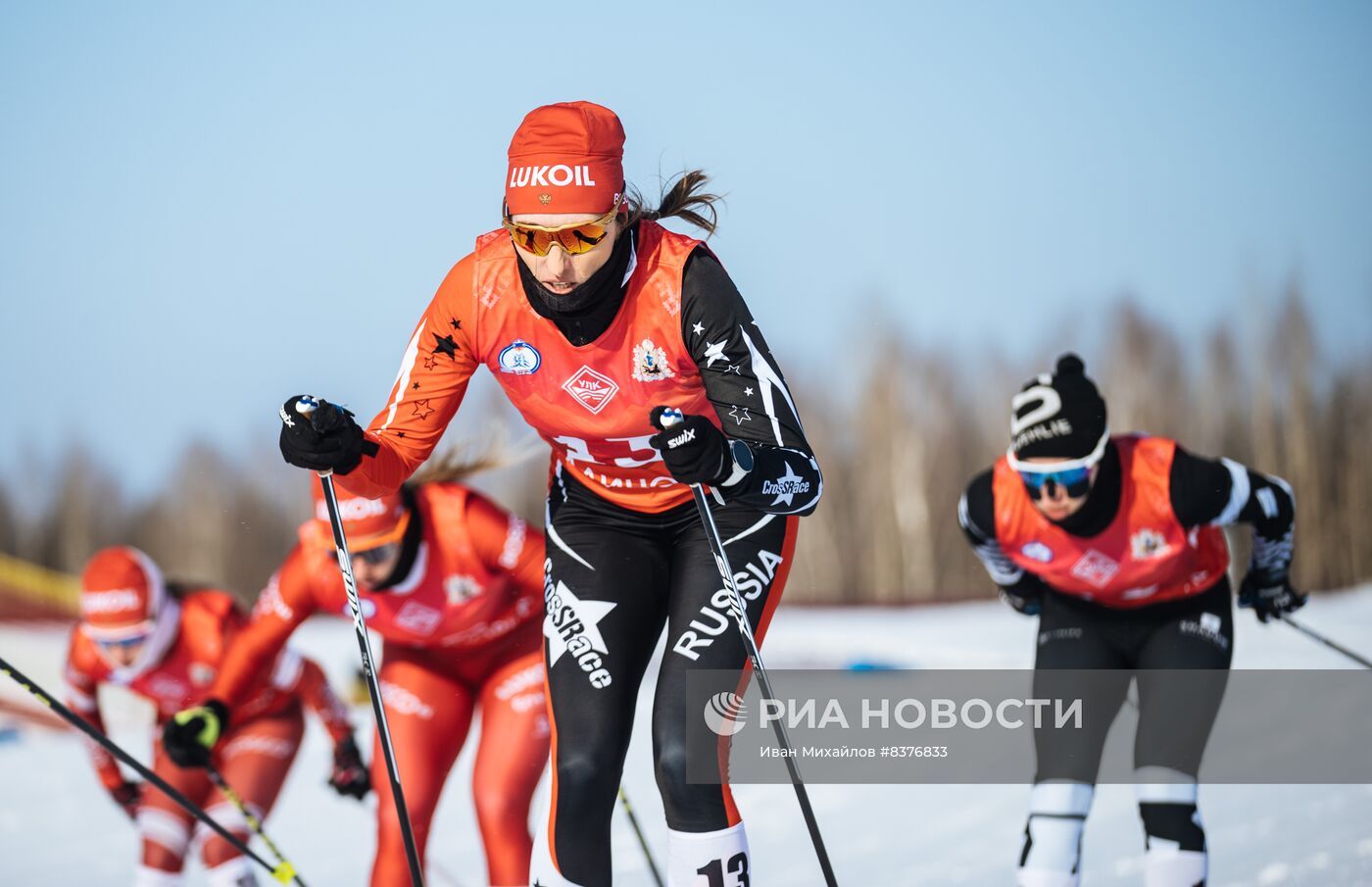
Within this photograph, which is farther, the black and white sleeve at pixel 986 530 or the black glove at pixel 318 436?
the black and white sleeve at pixel 986 530

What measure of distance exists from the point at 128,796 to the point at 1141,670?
412cm

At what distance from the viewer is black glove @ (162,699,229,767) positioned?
4.79 metres

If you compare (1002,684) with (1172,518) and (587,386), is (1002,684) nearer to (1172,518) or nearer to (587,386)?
(1172,518)

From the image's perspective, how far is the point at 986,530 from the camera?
485 cm

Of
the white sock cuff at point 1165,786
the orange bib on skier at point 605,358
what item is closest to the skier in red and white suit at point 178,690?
the orange bib on skier at point 605,358

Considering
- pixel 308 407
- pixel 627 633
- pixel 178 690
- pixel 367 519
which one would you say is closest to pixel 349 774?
pixel 178 690

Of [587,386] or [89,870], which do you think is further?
[89,870]

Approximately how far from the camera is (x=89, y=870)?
7.43 m

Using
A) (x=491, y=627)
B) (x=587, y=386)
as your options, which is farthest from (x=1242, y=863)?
(x=587, y=386)

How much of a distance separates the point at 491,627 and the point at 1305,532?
56.2 ft

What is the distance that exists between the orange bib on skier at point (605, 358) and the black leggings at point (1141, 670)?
177 cm

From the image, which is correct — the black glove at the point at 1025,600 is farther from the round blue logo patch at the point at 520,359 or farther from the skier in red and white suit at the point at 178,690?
the skier in red and white suit at the point at 178,690

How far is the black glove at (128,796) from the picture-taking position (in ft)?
18.9

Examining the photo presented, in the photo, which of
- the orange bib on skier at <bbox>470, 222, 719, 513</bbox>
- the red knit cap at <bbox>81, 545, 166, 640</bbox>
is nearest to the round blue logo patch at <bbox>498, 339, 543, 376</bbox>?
the orange bib on skier at <bbox>470, 222, 719, 513</bbox>
